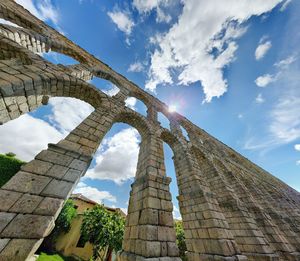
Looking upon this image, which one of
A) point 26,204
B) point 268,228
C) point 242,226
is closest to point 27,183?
point 26,204

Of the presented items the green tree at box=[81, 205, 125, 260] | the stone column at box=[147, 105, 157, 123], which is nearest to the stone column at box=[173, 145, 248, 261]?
the stone column at box=[147, 105, 157, 123]

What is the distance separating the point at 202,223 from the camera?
4.94m

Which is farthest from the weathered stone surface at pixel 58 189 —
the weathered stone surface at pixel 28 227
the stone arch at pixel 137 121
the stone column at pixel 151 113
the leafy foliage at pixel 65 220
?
the leafy foliage at pixel 65 220

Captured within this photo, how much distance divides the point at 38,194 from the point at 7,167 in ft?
Answer: 39.9

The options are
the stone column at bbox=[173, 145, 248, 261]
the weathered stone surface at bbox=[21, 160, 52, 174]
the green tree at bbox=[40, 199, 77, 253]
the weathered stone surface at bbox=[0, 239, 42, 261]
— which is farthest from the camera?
the green tree at bbox=[40, 199, 77, 253]

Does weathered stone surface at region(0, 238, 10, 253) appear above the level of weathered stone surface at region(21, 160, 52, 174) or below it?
below

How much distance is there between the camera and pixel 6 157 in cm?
1145

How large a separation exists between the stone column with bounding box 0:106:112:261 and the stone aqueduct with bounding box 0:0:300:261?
0.01 metres

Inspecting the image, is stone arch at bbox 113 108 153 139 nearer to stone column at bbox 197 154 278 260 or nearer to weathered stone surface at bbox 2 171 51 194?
weathered stone surface at bbox 2 171 51 194

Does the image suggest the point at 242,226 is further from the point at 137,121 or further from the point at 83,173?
the point at 83,173

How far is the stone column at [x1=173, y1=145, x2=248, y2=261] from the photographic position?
430 centimetres

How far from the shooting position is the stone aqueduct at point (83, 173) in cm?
243

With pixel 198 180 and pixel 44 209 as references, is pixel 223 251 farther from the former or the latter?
pixel 44 209

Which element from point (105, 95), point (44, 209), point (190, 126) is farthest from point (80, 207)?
point (44, 209)
